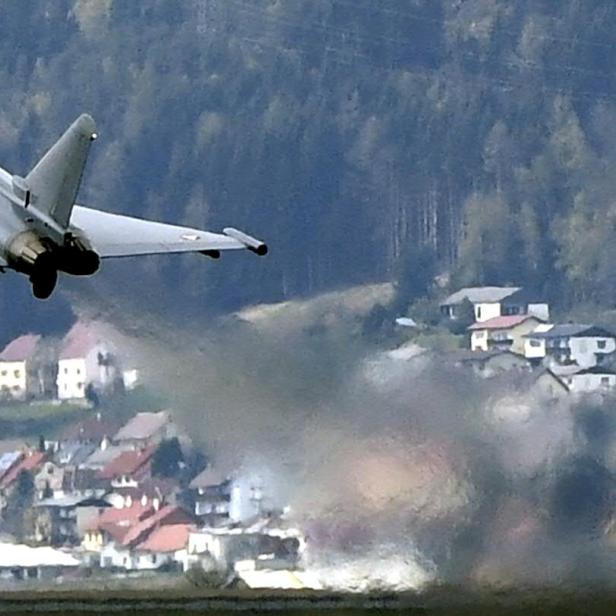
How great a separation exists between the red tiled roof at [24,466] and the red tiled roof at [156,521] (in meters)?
2.07

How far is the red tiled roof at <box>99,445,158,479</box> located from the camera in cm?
3366

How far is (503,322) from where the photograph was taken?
123 feet

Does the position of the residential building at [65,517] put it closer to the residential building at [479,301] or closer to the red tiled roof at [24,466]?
the red tiled roof at [24,466]

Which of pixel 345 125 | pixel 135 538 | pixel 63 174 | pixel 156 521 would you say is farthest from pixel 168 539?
pixel 345 125

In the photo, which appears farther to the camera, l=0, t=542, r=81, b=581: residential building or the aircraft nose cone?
l=0, t=542, r=81, b=581: residential building

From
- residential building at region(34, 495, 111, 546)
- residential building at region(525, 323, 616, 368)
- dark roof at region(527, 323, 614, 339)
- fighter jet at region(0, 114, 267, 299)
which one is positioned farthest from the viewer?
dark roof at region(527, 323, 614, 339)

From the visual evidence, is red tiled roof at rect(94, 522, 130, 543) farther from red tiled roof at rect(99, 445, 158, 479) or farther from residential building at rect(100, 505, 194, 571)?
red tiled roof at rect(99, 445, 158, 479)

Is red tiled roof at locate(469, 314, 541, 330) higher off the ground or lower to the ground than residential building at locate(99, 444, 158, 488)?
higher

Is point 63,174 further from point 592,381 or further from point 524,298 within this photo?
point 524,298

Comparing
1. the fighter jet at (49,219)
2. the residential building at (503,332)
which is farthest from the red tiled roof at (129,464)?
the fighter jet at (49,219)

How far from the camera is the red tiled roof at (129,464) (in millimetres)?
33656

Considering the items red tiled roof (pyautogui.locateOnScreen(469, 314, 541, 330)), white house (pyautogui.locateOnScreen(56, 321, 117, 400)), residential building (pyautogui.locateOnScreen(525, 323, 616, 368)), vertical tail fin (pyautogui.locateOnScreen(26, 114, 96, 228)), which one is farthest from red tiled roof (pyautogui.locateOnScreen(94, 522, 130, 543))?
red tiled roof (pyautogui.locateOnScreen(469, 314, 541, 330))

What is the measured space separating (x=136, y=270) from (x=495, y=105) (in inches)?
688

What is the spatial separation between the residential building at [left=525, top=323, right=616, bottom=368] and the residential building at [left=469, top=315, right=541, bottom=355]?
0.12 metres
